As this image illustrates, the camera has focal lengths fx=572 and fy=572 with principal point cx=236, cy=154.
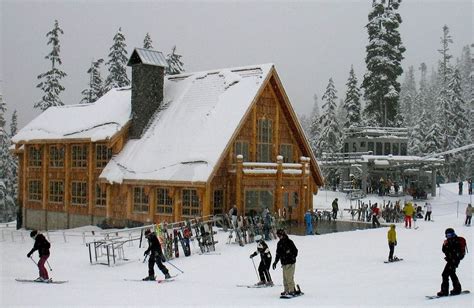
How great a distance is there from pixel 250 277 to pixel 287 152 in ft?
60.0

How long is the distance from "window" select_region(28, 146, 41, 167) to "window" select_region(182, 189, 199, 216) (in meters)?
14.4

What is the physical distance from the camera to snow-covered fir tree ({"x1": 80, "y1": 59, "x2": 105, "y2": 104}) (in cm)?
6619

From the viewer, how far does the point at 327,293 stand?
14.3 meters

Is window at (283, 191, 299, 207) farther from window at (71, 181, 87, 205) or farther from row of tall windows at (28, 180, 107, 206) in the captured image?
window at (71, 181, 87, 205)

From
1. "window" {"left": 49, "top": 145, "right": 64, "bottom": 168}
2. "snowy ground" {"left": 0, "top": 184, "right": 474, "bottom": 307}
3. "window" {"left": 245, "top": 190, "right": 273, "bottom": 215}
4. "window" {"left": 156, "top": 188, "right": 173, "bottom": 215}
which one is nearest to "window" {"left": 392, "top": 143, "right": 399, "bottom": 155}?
"snowy ground" {"left": 0, "top": 184, "right": 474, "bottom": 307}

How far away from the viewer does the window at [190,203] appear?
29.6 metres

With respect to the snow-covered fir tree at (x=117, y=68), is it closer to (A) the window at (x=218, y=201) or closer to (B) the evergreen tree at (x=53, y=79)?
(B) the evergreen tree at (x=53, y=79)

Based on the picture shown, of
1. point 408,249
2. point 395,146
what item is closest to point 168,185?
point 408,249

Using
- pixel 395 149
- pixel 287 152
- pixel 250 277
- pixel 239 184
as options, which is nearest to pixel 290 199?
pixel 287 152

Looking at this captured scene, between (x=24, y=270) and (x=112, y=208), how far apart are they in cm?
1355

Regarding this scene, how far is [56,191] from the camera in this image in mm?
38406

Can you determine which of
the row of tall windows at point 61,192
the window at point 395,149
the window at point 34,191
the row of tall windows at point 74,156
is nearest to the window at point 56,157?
the row of tall windows at point 74,156

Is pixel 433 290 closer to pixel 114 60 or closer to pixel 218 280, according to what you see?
pixel 218 280

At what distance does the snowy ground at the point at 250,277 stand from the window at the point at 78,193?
7.82 m
